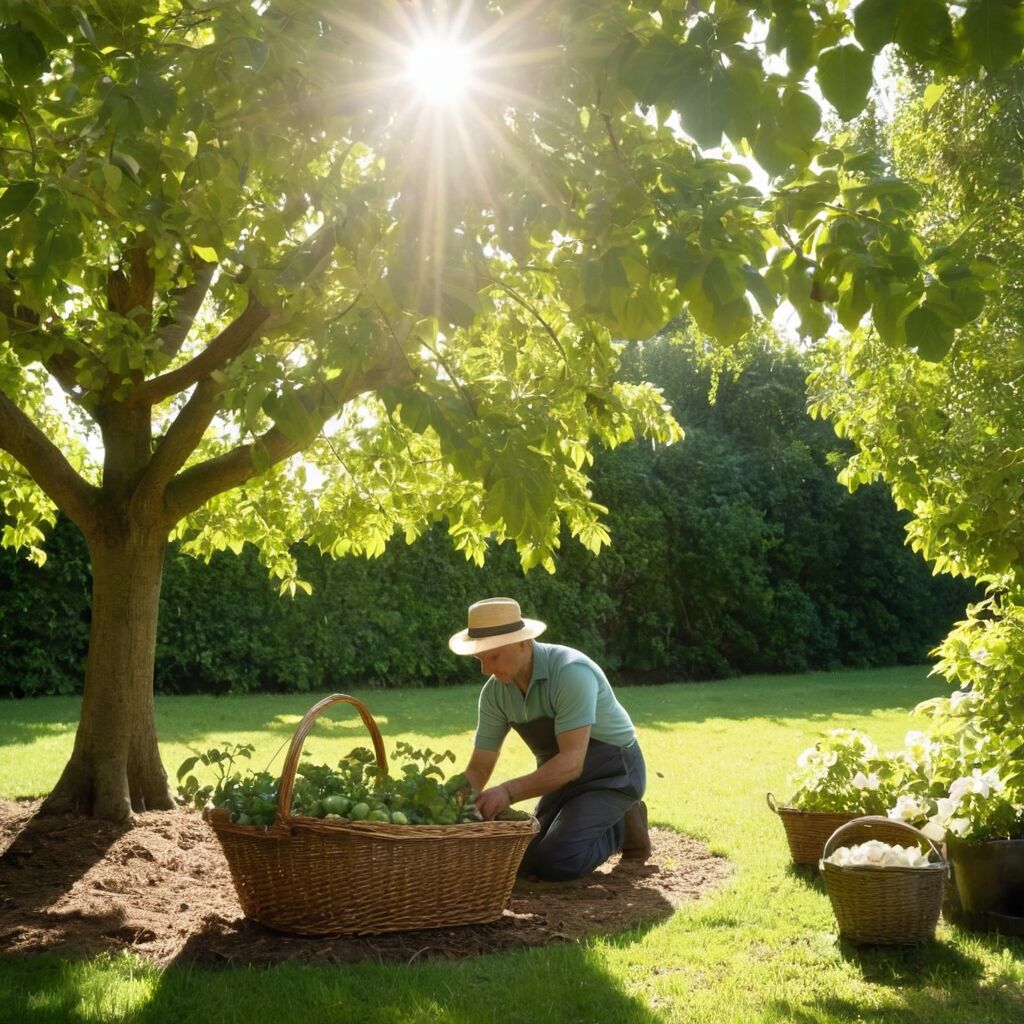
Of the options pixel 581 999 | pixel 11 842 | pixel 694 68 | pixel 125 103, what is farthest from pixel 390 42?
pixel 11 842

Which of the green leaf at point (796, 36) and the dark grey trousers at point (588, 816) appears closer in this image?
the green leaf at point (796, 36)

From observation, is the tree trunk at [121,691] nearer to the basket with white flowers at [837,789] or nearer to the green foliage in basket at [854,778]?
the basket with white flowers at [837,789]

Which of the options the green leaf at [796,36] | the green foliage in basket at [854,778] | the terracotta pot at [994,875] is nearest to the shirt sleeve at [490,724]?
the green foliage in basket at [854,778]

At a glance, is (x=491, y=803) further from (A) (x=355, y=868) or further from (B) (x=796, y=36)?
(B) (x=796, y=36)

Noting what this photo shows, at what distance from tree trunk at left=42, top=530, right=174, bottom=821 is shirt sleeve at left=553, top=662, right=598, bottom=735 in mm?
2895

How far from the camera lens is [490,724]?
560 cm

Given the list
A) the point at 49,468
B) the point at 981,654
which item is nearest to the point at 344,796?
the point at 981,654

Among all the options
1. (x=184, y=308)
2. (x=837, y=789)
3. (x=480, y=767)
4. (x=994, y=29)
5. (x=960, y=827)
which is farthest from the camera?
(x=184, y=308)

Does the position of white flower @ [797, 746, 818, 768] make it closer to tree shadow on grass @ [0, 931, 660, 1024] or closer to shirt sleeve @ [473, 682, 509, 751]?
shirt sleeve @ [473, 682, 509, 751]

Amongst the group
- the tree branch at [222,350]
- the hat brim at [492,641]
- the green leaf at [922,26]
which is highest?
the tree branch at [222,350]

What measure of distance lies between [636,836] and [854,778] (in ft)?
4.11

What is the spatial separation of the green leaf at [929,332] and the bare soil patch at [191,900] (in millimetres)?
2922

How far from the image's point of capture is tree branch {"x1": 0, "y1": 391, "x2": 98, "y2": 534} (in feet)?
21.5

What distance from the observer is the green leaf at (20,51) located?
279 cm
